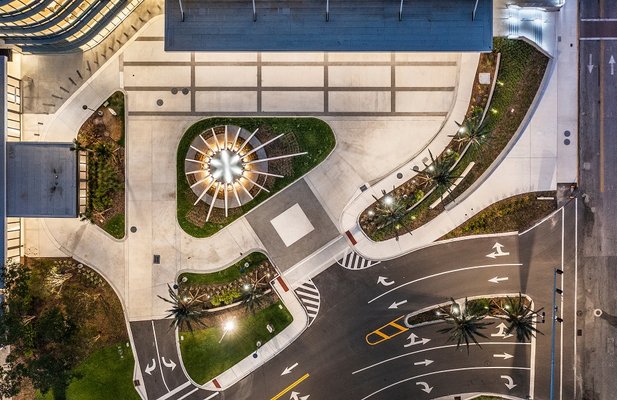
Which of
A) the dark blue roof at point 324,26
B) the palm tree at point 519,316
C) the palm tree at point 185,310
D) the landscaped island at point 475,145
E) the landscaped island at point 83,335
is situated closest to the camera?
the dark blue roof at point 324,26

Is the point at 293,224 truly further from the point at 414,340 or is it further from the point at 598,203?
the point at 598,203

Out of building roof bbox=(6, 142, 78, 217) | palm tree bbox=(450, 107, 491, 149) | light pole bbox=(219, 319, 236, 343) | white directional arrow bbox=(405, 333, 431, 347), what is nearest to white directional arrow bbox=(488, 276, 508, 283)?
white directional arrow bbox=(405, 333, 431, 347)

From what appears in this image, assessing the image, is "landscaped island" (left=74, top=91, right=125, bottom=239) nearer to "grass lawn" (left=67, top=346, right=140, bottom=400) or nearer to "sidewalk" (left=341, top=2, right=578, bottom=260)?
"grass lawn" (left=67, top=346, right=140, bottom=400)

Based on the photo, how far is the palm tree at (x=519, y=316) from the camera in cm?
2936

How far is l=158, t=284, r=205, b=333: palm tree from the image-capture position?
95.2ft

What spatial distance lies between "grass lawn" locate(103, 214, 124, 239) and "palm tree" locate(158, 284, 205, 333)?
5.79m

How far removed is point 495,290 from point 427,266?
18.2 feet

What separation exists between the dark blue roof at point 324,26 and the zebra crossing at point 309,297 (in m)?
17.7

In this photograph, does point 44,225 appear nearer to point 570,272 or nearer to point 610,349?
point 570,272

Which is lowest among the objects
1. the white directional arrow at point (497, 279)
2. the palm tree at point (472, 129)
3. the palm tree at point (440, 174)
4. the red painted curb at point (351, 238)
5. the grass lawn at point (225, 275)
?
the white directional arrow at point (497, 279)

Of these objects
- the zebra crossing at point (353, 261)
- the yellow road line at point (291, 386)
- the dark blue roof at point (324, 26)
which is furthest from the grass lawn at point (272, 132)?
the yellow road line at point (291, 386)

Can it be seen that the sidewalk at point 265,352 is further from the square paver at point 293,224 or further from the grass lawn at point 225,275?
the square paver at point 293,224

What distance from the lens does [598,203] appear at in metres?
31.1

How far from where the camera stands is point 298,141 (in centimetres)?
3114
